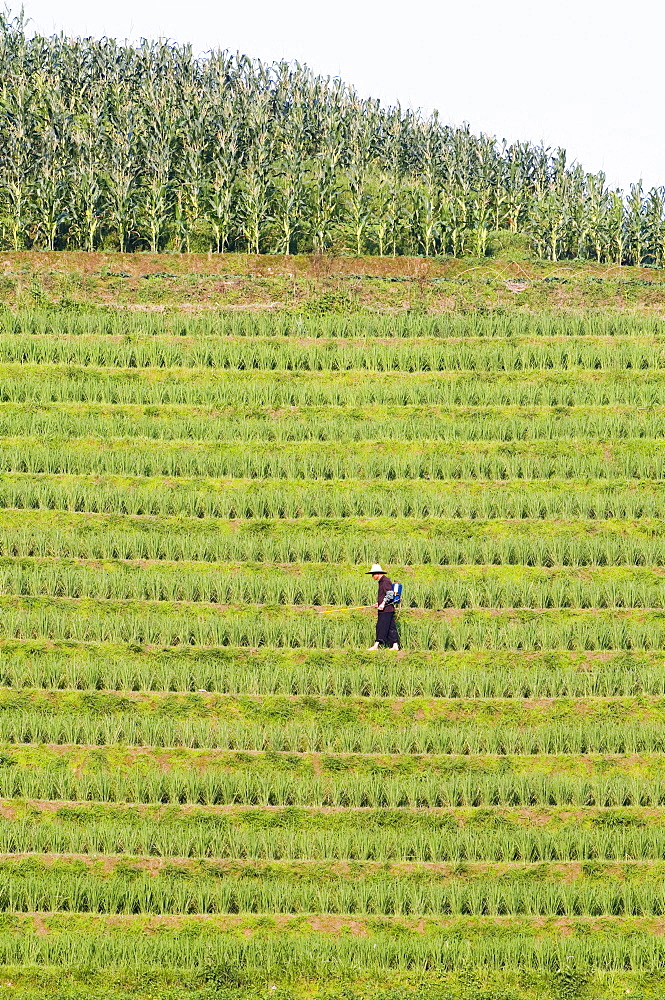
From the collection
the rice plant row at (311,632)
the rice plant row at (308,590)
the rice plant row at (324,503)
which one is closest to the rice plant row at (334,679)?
the rice plant row at (311,632)

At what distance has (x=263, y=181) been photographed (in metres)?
32.0

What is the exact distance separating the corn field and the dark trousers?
14737 mm

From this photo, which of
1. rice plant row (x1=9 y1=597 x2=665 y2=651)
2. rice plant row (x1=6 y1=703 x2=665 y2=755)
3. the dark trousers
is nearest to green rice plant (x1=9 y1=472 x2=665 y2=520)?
rice plant row (x1=9 y1=597 x2=665 y2=651)

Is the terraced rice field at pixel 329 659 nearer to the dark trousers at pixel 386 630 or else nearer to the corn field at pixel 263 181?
the dark trousers at pixel 386 630

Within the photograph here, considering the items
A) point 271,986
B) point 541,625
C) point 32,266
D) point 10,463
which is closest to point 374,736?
point 541,625

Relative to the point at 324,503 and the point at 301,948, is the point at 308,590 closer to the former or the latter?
the point at 324,503

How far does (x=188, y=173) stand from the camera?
3262 cm

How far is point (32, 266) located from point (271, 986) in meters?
18.1

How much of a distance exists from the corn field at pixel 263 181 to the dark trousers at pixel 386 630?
1474 centimetres

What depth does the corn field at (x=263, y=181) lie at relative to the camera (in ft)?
103

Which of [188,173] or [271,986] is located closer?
[271,986]

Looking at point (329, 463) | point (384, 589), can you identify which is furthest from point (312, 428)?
point (384, 589)

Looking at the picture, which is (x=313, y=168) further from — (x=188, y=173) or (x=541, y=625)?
(x=541, y=625)

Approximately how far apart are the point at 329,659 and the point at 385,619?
0.65 m
